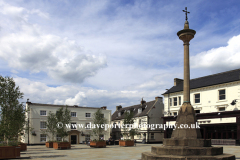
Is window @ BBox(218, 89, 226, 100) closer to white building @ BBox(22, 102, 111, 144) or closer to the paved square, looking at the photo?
the paved square

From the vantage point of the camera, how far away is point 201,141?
14945 mm

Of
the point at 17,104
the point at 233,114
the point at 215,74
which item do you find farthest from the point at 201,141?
the point at 215,74

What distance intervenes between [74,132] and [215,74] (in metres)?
31.1

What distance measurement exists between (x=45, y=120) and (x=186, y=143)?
3877 cm

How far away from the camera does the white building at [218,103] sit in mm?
32875

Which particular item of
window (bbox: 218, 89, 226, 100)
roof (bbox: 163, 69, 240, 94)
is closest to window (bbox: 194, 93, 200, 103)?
roof (bbox: 163, 69, 240, 94)

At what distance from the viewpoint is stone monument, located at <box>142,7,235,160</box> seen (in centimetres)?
1396

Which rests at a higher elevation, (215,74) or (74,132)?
(215,74)

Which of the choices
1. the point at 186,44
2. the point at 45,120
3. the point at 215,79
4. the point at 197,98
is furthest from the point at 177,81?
the point at 186,44

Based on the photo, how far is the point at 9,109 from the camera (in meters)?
20.2

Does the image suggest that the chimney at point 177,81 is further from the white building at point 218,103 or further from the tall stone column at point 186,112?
the tall stone column at point 186,112

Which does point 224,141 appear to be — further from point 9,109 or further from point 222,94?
point 9,109

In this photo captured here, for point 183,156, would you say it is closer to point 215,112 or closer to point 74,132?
point 215,112

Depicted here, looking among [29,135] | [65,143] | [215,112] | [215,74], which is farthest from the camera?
[29,135]
